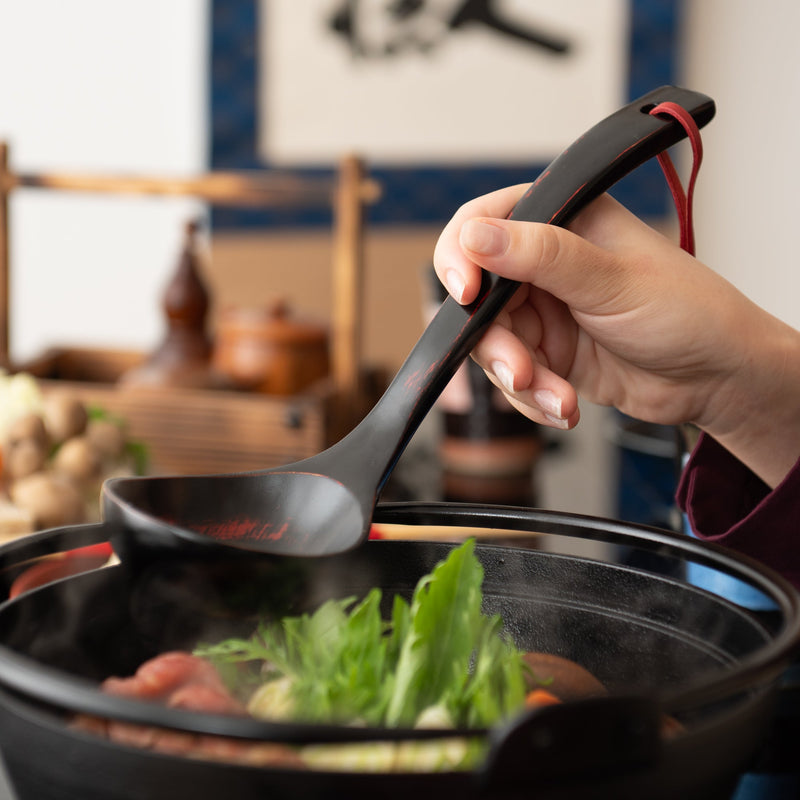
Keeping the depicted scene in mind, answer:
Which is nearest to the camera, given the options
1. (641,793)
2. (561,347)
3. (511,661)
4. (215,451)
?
(641,793)

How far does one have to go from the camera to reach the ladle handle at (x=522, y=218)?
58 cm

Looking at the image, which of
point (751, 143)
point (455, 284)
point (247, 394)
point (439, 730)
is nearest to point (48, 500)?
point (247, 394)

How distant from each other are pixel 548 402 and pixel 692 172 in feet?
0.66

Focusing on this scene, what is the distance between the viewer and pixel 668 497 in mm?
1414

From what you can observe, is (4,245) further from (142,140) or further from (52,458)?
(142,140)

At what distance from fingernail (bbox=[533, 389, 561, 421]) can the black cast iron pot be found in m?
0.19

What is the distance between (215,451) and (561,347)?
33.6 inches

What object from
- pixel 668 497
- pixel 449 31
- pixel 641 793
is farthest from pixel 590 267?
pixel 449 31

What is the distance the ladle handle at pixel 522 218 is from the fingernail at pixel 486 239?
1.2 inches

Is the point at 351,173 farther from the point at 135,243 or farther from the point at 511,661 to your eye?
the point at 135,243

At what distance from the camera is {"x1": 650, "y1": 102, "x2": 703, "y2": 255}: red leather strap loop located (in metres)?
0.63

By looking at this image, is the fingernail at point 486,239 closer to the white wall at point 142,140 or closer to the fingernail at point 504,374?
the fingernail at point 504,374

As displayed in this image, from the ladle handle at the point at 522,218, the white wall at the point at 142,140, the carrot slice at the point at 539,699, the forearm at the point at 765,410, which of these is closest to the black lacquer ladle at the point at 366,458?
the ladle handle at the point at 522,218

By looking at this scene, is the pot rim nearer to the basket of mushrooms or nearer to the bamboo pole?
the basket of mushrooms
